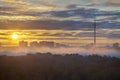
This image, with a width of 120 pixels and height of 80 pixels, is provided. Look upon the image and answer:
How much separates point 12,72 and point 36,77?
483cm

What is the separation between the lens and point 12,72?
5831cm

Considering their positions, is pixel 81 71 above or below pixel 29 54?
above

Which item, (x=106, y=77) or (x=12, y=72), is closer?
(x=106, y=77)

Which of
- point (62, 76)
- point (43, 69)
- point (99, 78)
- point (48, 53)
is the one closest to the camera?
point (99, 78)

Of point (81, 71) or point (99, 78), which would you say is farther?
point (81, 71)

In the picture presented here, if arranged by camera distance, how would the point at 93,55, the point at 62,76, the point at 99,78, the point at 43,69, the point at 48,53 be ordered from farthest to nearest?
the point at 48,53 < the point at 93,55 < the point at 43,69 < the point at 62,76 < the point at 99,78

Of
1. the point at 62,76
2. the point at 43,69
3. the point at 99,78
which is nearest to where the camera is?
the point at 99,78

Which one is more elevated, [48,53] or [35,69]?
[35,69]

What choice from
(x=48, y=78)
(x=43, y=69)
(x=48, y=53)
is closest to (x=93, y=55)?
(x=48, y=53)

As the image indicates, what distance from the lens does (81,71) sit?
5934 centimetres

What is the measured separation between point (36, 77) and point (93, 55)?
37.9 m

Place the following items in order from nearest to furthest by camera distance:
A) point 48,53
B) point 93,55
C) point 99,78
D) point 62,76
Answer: point 99,78 → point 62,76 → point 93,55 → point 48,53

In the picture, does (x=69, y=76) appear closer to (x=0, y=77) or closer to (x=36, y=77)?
(x=36, y=77)

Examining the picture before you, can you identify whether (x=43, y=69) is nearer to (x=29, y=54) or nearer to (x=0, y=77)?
(x=0, y=77)
